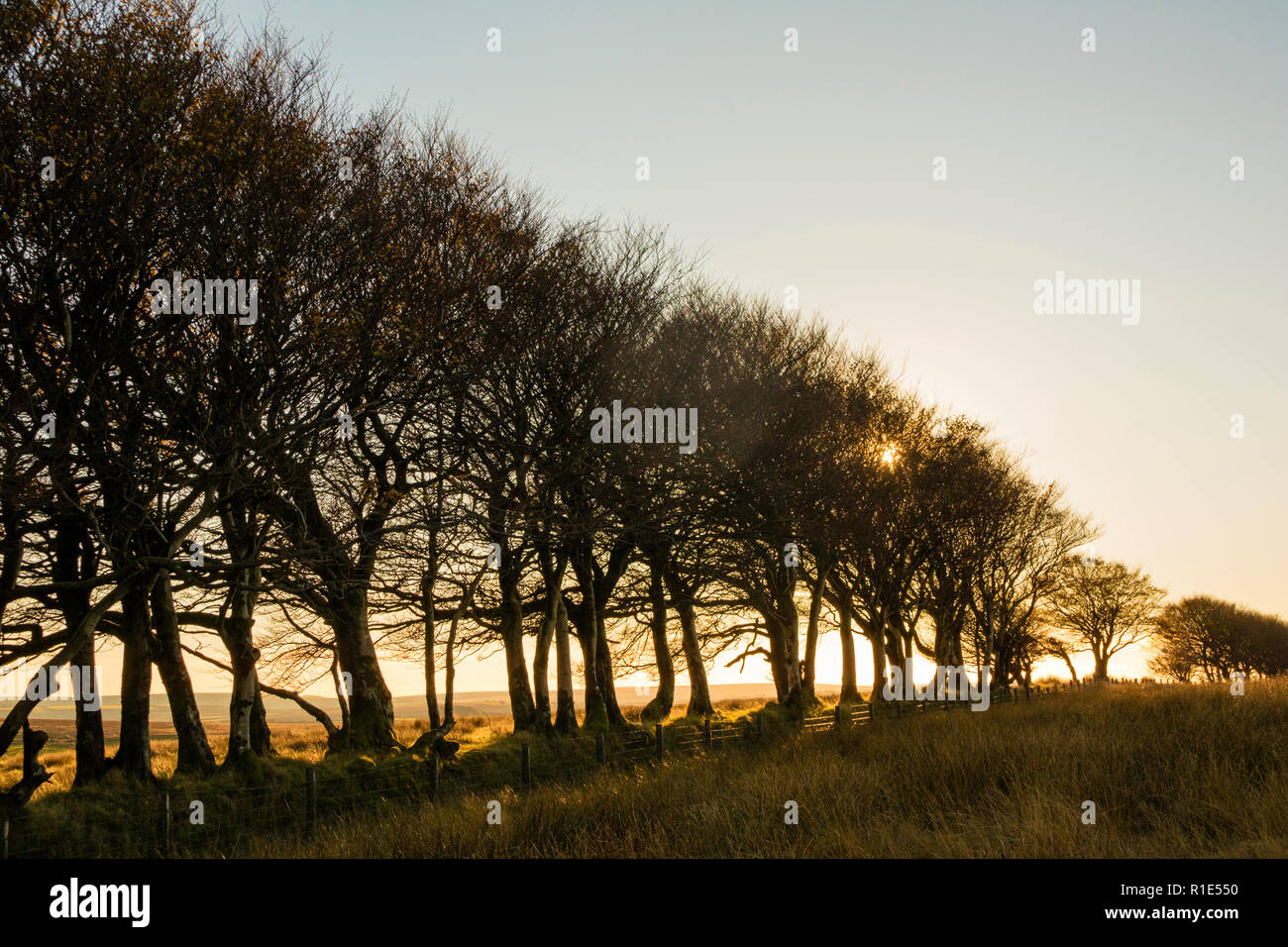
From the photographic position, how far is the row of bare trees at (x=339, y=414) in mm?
11773

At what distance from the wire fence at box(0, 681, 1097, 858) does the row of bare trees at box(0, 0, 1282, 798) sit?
165cm

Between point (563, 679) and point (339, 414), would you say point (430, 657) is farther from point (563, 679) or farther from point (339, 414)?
point (339, 414)

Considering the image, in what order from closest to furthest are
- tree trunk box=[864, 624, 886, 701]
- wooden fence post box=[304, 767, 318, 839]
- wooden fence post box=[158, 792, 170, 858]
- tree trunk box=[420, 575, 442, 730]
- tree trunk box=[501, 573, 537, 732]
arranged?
wooden fence post box=[158, 792, 170, 858], wooden fence post box=[304, 767, 318, 839], tree trunk box=[420, 575, 442, 730], tree trunk box=[501, 573, 537, 732], tree trunk box=[864, 624, 886, 701]

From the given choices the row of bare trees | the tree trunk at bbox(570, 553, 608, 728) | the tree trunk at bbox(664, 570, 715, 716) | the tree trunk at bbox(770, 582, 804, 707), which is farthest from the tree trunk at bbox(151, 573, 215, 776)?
the tree trunk at bbox(770, 582, 804, 707)

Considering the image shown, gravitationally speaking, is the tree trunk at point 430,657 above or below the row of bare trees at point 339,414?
below

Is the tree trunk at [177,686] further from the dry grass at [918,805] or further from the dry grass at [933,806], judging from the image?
the dry grass at [933,806]

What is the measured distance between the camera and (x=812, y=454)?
2600 centimetres

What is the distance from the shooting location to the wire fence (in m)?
13.0

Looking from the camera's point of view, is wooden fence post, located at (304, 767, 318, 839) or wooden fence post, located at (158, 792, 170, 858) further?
wooden fence post, located at (304, 767, 318, 839)

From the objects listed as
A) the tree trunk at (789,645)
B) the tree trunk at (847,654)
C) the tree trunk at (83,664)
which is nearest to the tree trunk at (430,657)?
the tree trunk at (83,664)

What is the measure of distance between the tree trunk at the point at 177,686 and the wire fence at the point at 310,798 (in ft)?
4.49

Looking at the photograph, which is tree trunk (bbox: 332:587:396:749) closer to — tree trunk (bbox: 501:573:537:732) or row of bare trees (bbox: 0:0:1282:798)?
row of bare trees (bbox: 0:0:1282:798)

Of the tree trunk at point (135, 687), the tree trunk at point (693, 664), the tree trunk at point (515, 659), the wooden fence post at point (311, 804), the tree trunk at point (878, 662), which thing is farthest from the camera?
the tree trunk at point (878, 662)
